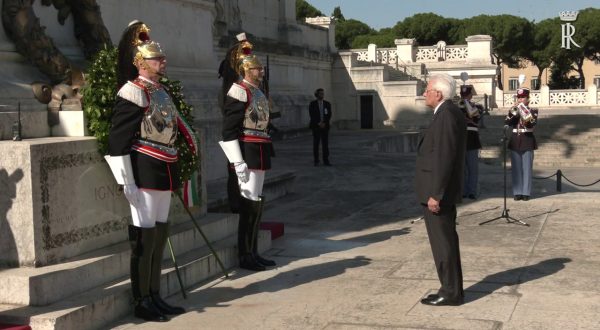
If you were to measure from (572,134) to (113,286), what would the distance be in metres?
22.0

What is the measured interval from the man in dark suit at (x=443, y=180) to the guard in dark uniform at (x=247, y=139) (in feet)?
5.42

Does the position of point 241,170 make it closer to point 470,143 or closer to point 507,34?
point 470,143

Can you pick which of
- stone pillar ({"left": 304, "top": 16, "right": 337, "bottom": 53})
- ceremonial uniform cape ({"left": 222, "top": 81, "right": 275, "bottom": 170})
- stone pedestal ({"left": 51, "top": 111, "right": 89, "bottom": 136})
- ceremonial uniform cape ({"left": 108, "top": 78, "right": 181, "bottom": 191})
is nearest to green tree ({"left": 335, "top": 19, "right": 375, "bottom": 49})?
stone pillar ({"left": 304, "top": 16, "right": 337, "bottom": 53})

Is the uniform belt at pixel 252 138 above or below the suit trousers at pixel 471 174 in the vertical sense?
above

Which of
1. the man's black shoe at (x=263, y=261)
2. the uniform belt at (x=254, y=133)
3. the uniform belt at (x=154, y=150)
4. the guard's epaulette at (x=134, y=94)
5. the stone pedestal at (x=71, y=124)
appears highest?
the guard's epaulette at (x=134, y=94)

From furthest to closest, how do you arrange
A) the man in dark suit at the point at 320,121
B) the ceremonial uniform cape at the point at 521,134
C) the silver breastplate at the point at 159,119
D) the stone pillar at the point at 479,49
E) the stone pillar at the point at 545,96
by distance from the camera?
the stone pillar at the point at 545,96 → the stone pillar at the point at 479,49 → the man in dark suit at the point at 320,121 → the ceremonial uniform cape at the point at 521,134 → the silver breastplate at the point at 159,119

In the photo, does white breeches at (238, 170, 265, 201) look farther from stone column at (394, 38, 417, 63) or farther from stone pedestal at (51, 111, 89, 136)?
stone column at (394, 38, 417, 63)

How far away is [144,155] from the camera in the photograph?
573cm

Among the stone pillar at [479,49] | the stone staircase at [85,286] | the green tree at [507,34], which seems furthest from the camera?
the green tree at [507,34]

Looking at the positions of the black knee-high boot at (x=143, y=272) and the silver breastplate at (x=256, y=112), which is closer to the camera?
the black knee-high boot at (x=143, y=272)

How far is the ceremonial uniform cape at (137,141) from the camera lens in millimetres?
5605

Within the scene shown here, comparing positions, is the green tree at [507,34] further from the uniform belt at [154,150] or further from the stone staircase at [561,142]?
the uniform belt at [154,150]

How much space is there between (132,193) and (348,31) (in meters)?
79.0

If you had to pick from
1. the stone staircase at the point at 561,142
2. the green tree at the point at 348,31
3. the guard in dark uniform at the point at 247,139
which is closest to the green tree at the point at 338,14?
the green tree at the point at 348,31
